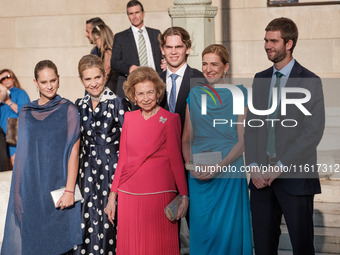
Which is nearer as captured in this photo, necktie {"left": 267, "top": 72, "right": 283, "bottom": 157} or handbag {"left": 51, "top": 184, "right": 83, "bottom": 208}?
necktie {"left": 267, "top": 72, "right": 283, "bottom": 157}

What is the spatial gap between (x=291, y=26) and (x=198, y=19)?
94.4 inches

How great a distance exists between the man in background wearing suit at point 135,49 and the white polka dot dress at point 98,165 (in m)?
2.31

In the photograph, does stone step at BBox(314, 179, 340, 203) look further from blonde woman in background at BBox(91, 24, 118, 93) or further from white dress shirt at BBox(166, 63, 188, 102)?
blonde woman in background at BBox(91, 24, 118, 93)

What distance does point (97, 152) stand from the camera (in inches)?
224

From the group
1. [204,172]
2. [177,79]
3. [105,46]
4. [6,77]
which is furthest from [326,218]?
[6,77]

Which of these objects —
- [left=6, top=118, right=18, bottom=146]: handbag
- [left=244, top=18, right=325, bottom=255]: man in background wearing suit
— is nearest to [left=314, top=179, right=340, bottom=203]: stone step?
[left=244, top=18, right=325, bottom=255]: man in background wearing suit

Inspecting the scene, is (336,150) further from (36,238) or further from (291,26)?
(36,238)

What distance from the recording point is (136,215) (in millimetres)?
5391

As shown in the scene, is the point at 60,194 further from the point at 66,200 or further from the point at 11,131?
the point at 11,131

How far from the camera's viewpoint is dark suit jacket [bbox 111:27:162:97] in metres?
8.04

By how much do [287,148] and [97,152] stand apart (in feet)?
5.11

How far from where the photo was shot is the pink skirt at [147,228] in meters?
5.37

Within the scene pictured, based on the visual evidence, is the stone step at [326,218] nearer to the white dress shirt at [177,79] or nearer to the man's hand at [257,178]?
the man's hand at [257,178]

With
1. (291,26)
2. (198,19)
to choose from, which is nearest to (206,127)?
(291,26)
